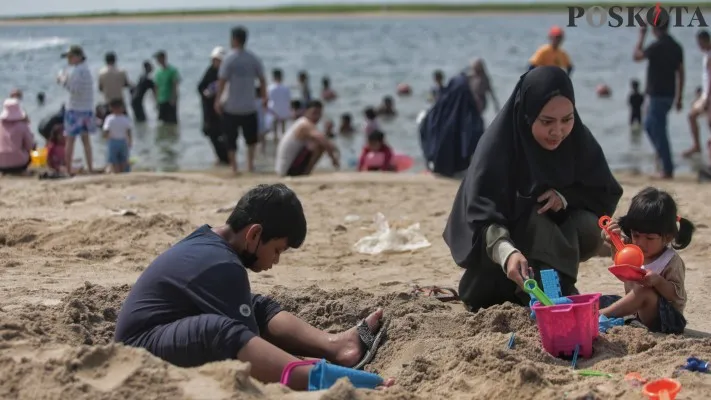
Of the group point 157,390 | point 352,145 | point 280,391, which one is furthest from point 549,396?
point 352,145

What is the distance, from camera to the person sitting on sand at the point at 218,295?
3.64 metres

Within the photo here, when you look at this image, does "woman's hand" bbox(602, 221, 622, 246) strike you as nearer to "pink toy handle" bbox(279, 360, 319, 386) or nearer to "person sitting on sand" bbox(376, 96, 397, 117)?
"pink toy handle" bbox(279, 360, 319, 386)

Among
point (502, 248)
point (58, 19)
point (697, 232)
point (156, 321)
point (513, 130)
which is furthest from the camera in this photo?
point (58, 19)

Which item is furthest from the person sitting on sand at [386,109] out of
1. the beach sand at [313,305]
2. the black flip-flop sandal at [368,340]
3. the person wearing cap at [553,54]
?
the black flip-flop sandal at [368,340]

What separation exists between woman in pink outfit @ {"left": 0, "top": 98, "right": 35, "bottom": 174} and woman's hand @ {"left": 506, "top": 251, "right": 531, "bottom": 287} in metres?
7.92

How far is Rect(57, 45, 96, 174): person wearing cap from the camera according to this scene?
1080cm

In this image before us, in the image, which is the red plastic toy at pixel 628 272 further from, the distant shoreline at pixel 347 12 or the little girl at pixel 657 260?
the distant shoreline at pixel 347 12

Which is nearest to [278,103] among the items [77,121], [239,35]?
[239,35]

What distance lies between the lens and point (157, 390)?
3.15 meters

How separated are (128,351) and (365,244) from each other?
3702mm

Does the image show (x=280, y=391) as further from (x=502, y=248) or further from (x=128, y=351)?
(x=502, y=248)

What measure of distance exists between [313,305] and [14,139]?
23.5 feet

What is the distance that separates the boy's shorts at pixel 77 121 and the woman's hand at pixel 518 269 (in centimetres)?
767

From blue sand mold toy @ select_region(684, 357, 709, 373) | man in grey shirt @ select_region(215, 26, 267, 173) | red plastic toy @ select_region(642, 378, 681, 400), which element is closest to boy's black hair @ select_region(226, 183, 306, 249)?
red plastic toy @ select_region(642, 378, 681, 400)
